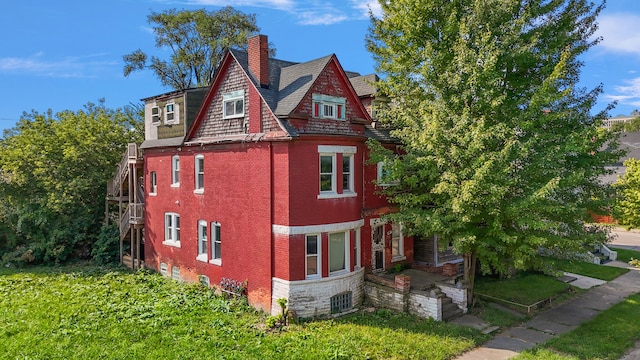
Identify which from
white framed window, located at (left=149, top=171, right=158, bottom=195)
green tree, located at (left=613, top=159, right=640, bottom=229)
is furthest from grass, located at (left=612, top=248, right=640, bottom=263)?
white framed window, located at (left=149, top=171, right=158, bottom=195)

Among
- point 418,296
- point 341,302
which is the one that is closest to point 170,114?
point 341,302

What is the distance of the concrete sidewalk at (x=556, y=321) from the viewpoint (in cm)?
1382

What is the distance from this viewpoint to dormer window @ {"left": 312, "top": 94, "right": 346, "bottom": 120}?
1703 centimetres

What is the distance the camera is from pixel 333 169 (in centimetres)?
1708

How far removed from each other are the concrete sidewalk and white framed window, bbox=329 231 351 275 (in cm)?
499

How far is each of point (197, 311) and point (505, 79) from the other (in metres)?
16.0

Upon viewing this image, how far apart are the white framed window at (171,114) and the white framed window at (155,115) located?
92cm

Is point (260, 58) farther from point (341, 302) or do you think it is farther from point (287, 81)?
point (341, 302)

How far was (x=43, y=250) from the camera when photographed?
26312 millimetres

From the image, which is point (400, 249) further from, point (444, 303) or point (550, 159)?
point (550, 159)

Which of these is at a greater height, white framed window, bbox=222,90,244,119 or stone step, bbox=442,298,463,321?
white framed window, bbox=222,90,244,119

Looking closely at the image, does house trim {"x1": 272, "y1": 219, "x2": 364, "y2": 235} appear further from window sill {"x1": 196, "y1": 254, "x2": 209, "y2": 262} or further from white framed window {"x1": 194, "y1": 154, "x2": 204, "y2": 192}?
white framed window {"x1": 194, "y1": 154, "x2": 204, "y2": 192}

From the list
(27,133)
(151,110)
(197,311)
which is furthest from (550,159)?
(27,133)

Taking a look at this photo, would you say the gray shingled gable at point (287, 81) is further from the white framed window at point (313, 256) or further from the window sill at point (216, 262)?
the window sill at point (216, 262)
